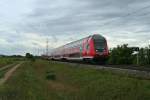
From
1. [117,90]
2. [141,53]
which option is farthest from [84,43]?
[117,90]

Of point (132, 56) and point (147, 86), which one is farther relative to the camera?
point (132, 56)

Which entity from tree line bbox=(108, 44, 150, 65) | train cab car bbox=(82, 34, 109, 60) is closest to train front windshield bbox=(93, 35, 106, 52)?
train cab car bbox=(82, 34, 109, 60)

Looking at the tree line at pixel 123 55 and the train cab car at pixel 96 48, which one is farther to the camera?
the tree line at pixel 123 55

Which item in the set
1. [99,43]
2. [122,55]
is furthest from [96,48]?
[122,55]

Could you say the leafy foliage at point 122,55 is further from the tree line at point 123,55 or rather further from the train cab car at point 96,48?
the train cab car at point 96,48

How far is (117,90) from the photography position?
16.3 metres

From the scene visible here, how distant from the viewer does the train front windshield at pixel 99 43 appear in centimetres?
3667

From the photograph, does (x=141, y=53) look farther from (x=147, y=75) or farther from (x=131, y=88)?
(x=131, y=88)

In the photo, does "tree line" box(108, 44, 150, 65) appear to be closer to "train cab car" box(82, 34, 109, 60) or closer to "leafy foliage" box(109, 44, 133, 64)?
"leafy foliage" box(109, 44, 133, 64)

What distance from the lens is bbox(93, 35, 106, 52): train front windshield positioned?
3667cm

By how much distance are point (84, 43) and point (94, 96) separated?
25334 millimetres

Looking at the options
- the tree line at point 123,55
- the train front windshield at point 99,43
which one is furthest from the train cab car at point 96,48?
the tree line at point 123,55

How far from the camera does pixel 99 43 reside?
37.2 metres

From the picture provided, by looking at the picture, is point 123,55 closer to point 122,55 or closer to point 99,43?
point 122,55
